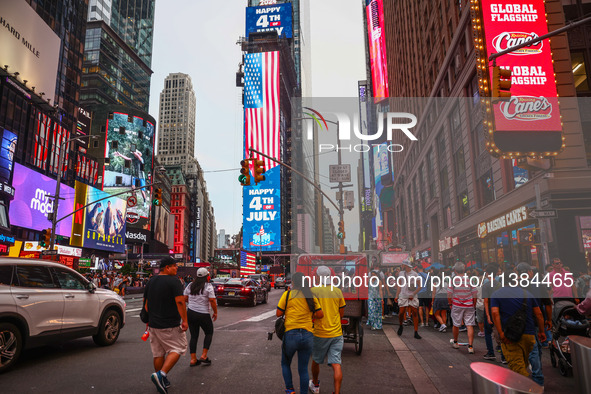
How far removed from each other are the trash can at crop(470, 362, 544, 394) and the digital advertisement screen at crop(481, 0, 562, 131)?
59.5 feet

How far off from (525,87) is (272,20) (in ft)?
369

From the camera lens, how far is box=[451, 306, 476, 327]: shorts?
9938mm

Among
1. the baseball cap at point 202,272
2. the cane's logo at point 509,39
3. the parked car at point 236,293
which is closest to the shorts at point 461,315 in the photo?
the baseball cap at point 202,272

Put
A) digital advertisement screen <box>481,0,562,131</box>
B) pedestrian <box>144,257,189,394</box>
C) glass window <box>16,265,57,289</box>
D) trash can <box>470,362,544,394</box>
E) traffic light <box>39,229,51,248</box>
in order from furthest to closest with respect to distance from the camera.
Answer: traffic light <box>39,229,51,248</box> → digital advertisement screen <box>481,0,562,131</box> → glass window <box>16,265,57,289</box> → pedestrian <box>144,257,189,394</box> → trash can <box>470,362,544,394</box>

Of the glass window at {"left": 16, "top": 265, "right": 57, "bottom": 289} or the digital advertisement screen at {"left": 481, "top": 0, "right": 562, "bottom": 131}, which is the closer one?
the glass window at {"left": 16, "top": 265, "right": 57, "bottom": 289}

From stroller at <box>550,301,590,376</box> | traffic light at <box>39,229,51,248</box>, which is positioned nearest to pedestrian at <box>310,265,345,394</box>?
stroller at <box>550,301,590,376</box>

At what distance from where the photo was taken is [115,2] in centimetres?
13475

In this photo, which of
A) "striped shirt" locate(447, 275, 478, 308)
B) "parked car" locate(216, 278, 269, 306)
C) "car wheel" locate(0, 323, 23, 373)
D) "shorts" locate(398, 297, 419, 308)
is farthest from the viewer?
"parked car" locate(216, 278, 269, 306)

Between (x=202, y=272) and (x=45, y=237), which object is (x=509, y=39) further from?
(x=45, y=237)

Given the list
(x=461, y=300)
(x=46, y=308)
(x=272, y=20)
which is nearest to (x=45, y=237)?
(x=46, y=308)

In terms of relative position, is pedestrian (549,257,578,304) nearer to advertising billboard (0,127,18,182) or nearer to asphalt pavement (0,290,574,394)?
asphalt pavement (0,290,574,394)

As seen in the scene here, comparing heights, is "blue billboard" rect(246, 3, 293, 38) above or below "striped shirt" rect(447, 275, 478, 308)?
above

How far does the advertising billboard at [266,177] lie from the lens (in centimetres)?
9375

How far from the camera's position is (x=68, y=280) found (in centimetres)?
905
